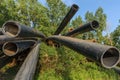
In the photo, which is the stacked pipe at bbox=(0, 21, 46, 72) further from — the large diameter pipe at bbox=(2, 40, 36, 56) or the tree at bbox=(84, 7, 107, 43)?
the tree at bbox=(84, 7, 107, 43)

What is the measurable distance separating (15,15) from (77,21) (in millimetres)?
5738

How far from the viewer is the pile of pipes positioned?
3160 mm

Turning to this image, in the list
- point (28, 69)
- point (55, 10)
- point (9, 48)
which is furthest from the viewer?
point (55, 10)

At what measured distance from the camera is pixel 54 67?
18.9 feet

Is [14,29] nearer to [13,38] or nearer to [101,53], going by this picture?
[13,38]

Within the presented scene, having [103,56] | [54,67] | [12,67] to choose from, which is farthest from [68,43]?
[12,67]

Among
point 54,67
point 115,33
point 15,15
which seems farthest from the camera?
point 115,33

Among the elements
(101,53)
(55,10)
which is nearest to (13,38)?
(101,53)

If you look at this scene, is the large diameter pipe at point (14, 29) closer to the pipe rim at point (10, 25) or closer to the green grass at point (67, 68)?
the pipe rim at point (10, 25)

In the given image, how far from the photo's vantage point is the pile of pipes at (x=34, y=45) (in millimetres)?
3160

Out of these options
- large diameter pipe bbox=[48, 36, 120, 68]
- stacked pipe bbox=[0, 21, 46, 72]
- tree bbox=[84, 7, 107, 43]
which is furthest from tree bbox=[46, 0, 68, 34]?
large diameter pipe bbox=[48, 36, 120, 68]

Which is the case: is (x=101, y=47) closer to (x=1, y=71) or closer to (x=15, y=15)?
(x=1, y=71)

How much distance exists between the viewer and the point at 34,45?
17.6ft

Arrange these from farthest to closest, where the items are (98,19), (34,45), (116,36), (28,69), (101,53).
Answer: (98,19), (116,36), (34,45), (28,69), (101,53)
